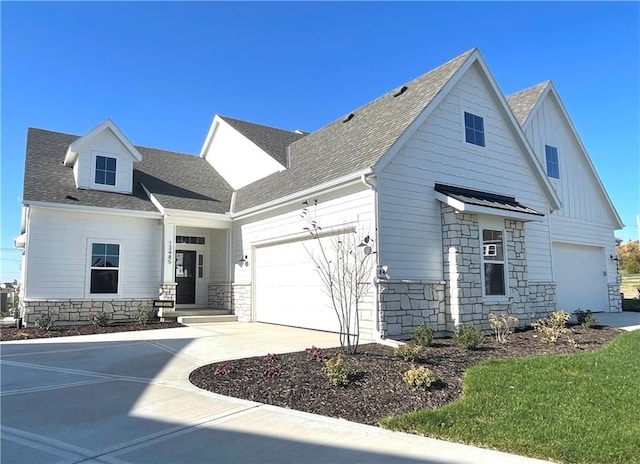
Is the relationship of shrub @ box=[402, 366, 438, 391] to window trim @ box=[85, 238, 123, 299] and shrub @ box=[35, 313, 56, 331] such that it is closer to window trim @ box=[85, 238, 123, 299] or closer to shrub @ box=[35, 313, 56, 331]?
shrub @ box=[35, 313, 56, 331]

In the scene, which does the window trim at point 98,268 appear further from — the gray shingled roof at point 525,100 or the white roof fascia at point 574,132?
the white roof fascia at point 574,132

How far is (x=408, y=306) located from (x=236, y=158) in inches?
460

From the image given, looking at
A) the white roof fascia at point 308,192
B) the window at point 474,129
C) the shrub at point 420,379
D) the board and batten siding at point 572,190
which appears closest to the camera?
the shrub at point 420,379

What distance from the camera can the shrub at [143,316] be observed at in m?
13.6

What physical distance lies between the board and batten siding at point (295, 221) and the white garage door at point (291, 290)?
370 mm

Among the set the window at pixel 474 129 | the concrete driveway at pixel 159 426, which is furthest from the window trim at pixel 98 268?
the window at pixel 474 129

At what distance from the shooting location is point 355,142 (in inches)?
499

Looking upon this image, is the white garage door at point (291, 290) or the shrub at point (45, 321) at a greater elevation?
the white garage door at point (291, 290)

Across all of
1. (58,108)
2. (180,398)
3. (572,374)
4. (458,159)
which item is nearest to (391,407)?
(180,398)

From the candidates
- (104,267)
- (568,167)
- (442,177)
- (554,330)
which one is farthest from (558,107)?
(104,267)

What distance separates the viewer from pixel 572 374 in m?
6.55

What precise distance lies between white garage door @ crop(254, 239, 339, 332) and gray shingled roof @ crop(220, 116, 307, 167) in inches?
166

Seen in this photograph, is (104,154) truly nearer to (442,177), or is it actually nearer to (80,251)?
(80,251)

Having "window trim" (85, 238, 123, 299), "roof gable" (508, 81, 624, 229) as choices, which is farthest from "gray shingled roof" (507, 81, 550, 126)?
"window trim" (85, 238, 123, 299)
